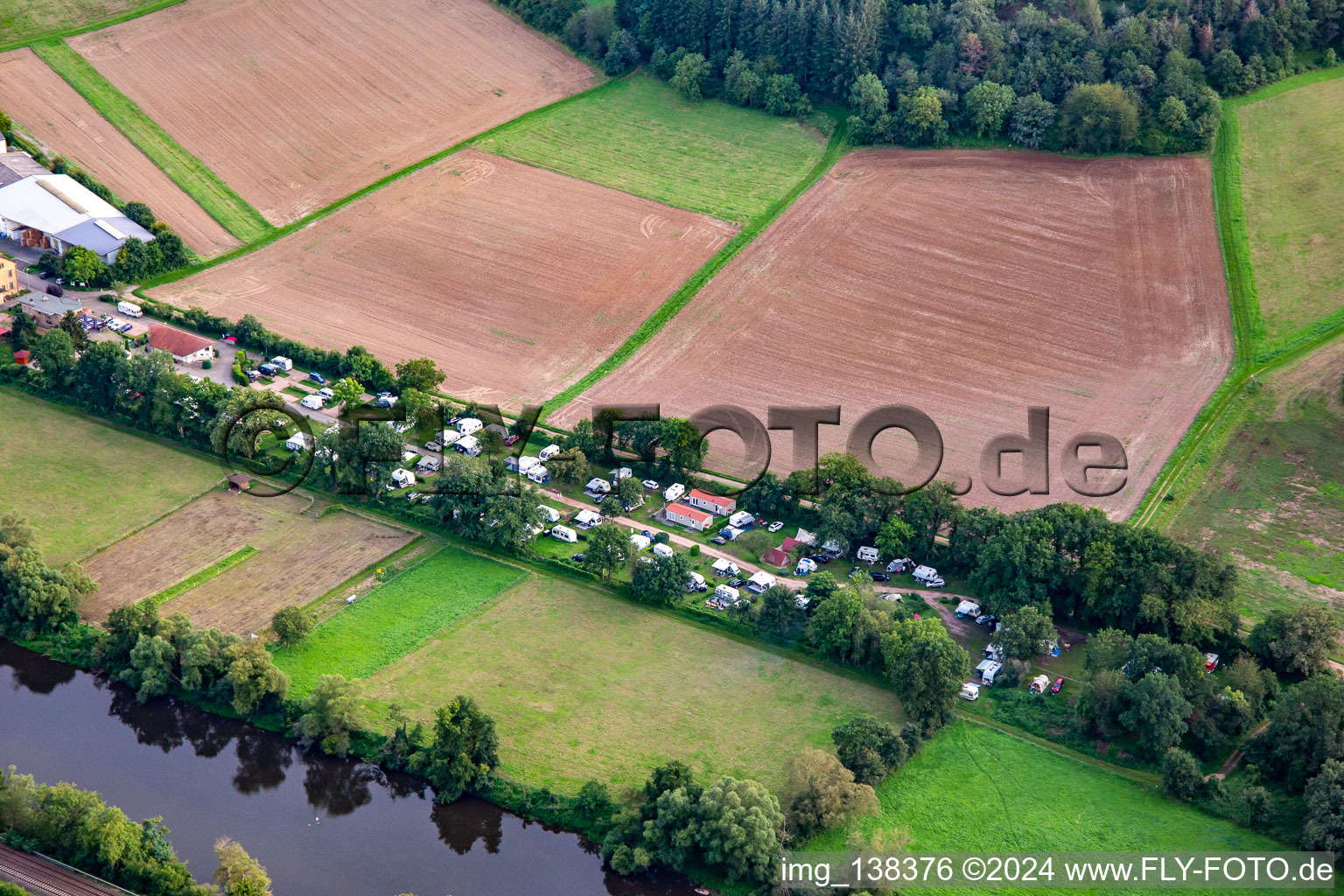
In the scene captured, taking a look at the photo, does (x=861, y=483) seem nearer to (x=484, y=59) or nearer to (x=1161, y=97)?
(x=1161, y=97)

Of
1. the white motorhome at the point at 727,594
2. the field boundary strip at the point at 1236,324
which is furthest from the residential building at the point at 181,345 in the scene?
the field boundary strip at the point at 1236,324

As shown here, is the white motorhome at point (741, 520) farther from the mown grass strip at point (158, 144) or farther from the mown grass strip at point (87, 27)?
the mown grass strip at point (87, 27)

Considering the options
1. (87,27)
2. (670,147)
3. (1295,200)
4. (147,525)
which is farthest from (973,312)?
(87,27)

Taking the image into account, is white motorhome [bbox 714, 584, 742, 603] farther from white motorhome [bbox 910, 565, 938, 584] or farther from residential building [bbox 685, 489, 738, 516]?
white motorhome [bbox 910, 565, 938, 584]

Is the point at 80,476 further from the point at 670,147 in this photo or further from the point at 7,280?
the point at 670,147

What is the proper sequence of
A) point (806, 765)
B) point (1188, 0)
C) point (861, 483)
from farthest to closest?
point (1188, 0) < point (861, 483) < point (806, 765)

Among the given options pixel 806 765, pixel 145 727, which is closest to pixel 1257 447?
pixel 806 765
